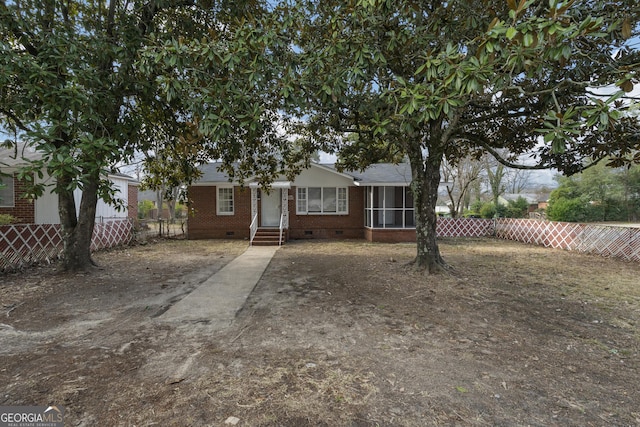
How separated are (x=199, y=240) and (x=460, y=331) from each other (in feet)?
45.6

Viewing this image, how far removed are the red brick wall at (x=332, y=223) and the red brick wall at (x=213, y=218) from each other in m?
2.36

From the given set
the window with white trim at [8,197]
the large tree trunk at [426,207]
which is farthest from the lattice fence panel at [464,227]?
the window with white trim at [8,197]

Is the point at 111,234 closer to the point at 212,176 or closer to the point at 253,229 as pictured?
the point at 212,176

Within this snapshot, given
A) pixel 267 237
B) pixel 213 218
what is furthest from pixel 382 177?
pixel 213 218

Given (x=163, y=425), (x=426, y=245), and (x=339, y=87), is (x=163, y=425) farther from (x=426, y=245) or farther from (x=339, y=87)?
(x=426, y=245)

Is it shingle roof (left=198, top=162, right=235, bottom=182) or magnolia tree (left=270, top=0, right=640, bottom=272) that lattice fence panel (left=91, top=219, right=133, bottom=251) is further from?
magnolia tree (left=270, top=0, right=640, bottom=272)

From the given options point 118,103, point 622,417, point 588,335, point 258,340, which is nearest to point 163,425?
point 258,340

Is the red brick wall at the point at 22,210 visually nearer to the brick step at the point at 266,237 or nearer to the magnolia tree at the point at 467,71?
the brick step at the point at 266,237

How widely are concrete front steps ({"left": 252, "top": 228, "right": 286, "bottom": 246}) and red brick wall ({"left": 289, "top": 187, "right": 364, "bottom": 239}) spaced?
1449 mm

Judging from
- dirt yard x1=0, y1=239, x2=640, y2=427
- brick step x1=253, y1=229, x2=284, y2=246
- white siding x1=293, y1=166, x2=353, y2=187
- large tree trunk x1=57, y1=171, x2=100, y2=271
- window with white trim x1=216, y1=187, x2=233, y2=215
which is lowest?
dirt yard x1=0, y1=239, x2=640, y2=427

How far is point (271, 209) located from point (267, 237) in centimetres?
261

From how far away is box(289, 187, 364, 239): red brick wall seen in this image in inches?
649

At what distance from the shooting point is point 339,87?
16.1ft

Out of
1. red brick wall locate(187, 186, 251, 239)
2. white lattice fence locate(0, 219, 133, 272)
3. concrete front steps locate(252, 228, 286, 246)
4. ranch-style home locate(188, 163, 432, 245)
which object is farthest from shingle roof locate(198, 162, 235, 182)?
white lattice fence locate(0, 219, 133, 272)
